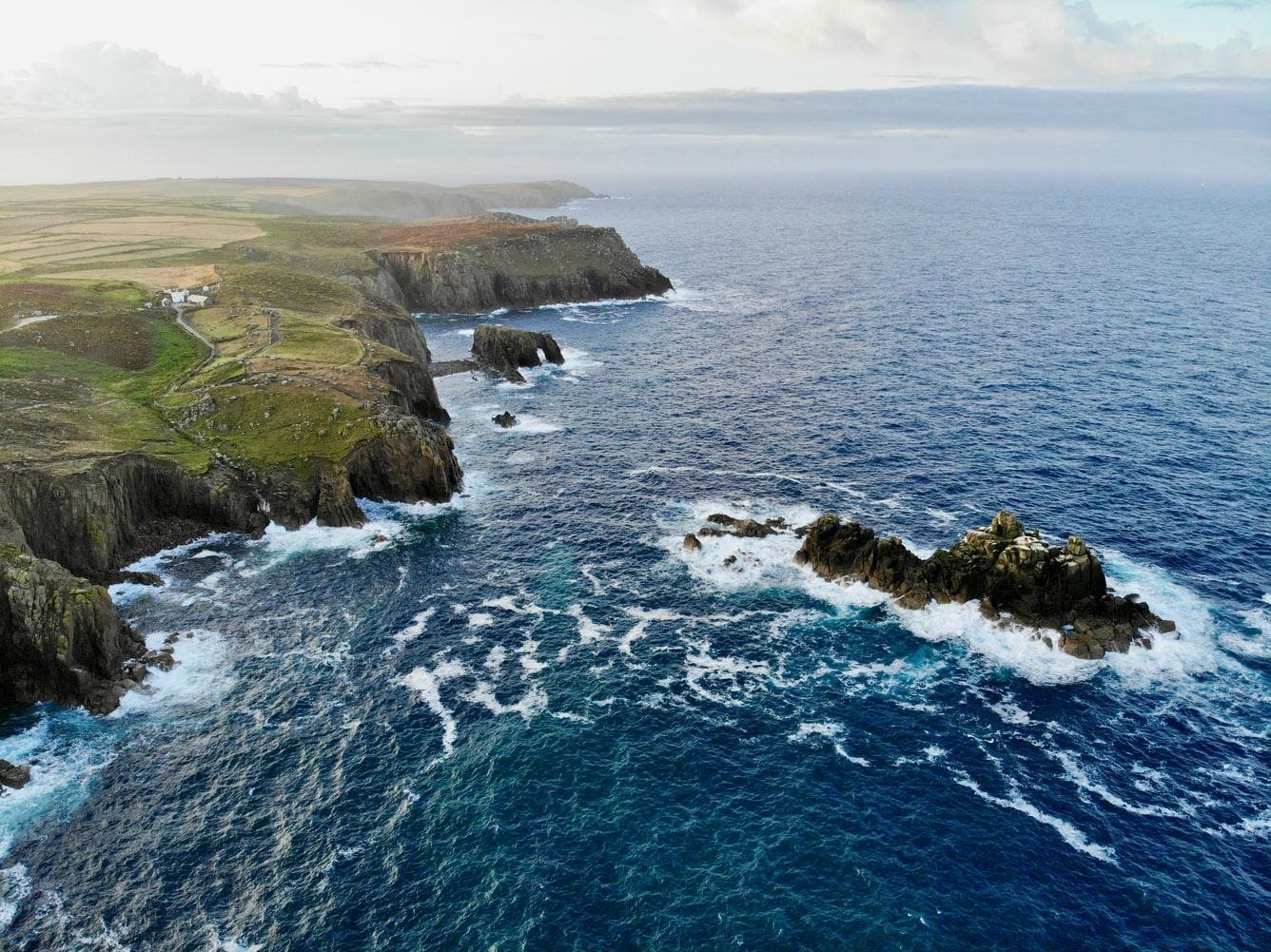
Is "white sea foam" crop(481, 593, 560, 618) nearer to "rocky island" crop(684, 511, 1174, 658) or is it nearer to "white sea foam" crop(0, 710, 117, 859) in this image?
"rocky island" crop(684, 511, 1174, 658)

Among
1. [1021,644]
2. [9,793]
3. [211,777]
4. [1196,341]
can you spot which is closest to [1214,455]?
[1021,644]

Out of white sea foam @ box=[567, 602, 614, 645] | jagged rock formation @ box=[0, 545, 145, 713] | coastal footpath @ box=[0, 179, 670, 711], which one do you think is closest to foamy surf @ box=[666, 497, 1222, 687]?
white sea foam @ box=[567, 602, 614, 645]

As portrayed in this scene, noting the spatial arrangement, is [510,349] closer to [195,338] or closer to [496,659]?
[195,338]

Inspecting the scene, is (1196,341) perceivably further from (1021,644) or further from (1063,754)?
(1063,754)

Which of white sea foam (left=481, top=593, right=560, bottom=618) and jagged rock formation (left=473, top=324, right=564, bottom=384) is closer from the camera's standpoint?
white sea foam (left=481, top=593, right=560, bottom=618)

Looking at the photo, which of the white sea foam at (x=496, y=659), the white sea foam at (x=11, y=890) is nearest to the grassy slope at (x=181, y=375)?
the white sea foam at (x=496, y=659)

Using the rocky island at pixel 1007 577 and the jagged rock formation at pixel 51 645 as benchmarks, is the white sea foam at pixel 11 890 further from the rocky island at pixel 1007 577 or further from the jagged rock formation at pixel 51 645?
the rocky island at pixel 1007 577

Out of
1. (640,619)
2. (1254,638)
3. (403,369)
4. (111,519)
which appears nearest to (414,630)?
(640,619)
